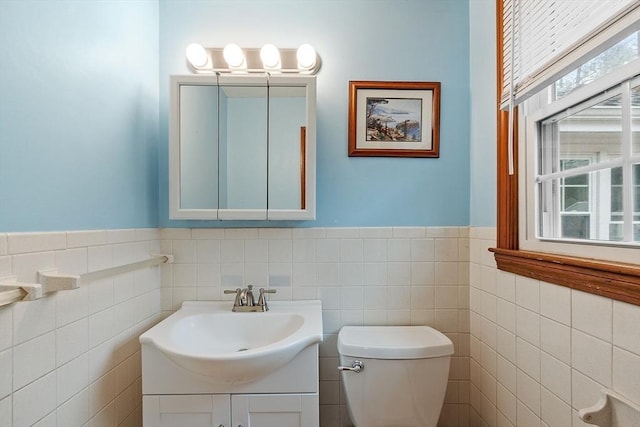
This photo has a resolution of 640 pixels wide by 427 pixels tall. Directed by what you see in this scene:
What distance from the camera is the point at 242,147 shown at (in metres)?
1.43

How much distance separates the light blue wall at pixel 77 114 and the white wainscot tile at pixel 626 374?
1515 millimetres

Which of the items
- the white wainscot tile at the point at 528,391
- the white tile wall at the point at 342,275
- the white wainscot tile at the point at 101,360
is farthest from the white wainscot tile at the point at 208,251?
the white wainscot tile at the point at 528,391

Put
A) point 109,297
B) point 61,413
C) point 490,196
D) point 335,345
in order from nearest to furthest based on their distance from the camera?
1. point 61,413
2. point 109,297
3. point 490,196
4. point 335,345

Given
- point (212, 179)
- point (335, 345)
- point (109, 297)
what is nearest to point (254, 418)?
point (335, 345)

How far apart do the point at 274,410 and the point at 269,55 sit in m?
1.46

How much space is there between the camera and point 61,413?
3.03 ft

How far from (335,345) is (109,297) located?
97cm

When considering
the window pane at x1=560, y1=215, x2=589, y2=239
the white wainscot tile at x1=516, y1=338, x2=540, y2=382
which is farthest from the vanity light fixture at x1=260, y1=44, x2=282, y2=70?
the white wainscot tile at x1=516, y1=338, x2=540, y2=382

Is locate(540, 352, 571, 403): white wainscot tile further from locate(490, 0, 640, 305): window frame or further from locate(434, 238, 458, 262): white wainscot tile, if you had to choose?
locate(434, 238, 458, 262): white wainscot tile

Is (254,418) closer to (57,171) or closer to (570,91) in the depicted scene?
(57,171)

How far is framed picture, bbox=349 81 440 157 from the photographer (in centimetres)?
153

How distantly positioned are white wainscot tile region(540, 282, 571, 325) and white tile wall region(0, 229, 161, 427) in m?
1.48

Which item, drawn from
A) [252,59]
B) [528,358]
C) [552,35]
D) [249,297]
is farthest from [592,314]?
[252,59]

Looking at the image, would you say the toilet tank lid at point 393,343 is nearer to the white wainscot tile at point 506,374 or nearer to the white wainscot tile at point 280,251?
the white wainscot tile at point 506,374
